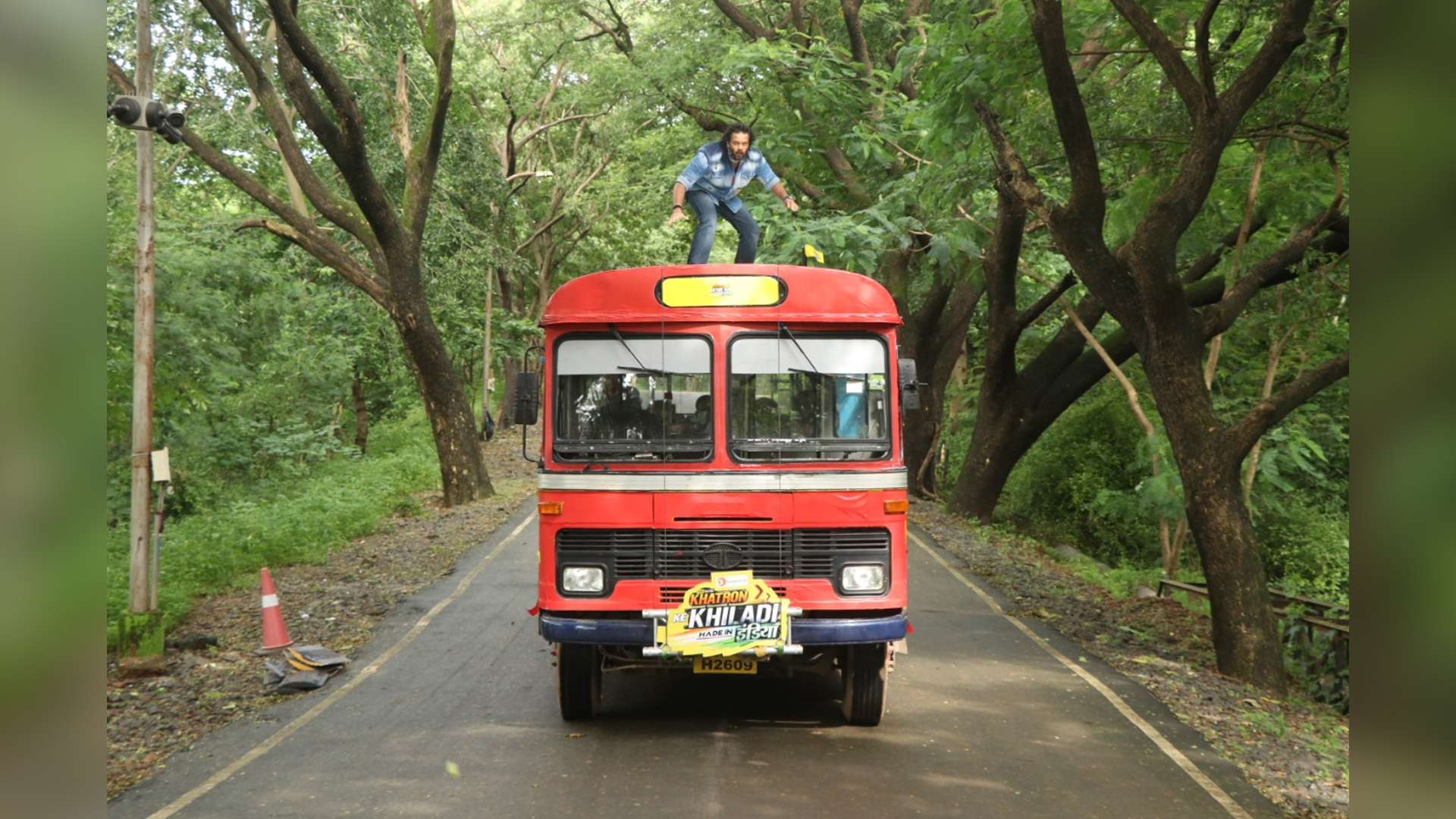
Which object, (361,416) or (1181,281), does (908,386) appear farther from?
(361,416)

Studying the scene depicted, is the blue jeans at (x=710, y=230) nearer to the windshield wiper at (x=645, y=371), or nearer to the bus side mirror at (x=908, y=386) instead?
the windshield wiper at (x=645, y=371)

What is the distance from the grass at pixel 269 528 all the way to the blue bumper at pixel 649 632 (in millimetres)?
4568

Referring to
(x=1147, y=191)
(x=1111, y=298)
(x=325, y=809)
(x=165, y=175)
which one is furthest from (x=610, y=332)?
(x=165, y=175)

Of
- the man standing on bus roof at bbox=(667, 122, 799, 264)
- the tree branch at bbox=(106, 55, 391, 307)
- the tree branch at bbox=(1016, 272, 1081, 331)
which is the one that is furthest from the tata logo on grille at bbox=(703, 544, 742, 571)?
the tree branch at bbox=(1016, 272, 1081, 331)

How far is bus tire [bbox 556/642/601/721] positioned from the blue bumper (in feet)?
1.56

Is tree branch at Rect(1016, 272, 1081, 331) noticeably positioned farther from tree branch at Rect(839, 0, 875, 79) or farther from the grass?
the grass

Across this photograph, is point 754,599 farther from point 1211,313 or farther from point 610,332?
point 1211,313

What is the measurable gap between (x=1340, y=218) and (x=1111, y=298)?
2090 mm

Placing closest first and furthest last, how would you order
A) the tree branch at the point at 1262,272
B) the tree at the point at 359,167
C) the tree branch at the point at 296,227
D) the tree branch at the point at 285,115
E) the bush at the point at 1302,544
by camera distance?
the tree branch at the point at 1262,272 → the tree branch at the point at 285,115 → the tree at the point at 359,167 → the tree branch at the point at 296,227 → the bush at the point at 1302,544

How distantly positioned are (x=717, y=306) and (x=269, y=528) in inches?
455

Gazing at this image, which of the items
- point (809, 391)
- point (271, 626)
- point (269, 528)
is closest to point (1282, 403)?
point (809, 391)

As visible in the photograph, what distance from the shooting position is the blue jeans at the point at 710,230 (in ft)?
31.7

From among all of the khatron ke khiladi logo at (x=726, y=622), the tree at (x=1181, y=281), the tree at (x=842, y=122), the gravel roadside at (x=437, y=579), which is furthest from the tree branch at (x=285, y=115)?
the khatron ke khiladi logo at (x=726, y=622)
